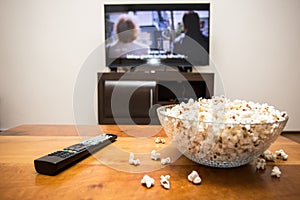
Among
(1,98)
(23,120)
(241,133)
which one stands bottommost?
(23,120)

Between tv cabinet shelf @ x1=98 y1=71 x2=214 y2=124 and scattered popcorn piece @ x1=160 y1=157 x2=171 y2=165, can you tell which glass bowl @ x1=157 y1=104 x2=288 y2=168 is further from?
tv cabinet shelf @ x1=98 y1=71 x2=214 y2=124

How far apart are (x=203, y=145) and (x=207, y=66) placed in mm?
2440

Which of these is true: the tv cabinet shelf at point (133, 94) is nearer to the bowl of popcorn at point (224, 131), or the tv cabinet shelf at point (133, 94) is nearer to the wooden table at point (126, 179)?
the wooden table at point (126, 179)

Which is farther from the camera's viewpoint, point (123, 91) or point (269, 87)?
point (269, 87)

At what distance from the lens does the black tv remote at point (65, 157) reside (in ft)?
1.79

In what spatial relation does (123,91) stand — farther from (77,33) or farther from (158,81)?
(77,33)

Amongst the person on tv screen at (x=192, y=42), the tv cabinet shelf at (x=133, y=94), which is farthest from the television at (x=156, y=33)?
the tv cabinet shelf at (x=133, y=94)

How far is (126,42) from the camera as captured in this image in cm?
268

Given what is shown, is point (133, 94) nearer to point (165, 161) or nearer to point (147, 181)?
point (165, 161)

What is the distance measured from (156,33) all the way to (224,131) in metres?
2.26

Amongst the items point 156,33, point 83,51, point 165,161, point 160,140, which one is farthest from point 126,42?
point 165,161

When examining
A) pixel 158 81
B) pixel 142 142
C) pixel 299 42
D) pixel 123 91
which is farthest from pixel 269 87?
pixel 142 142

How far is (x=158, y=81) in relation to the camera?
2.55 metres

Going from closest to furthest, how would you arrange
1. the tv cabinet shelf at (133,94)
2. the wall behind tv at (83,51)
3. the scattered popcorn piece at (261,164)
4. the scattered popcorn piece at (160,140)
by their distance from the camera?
the scattered popcorn piece at (261,164) < the scattered popcorn piece at (160,140) < the tv cabinet shelf at (133,94) < the wall behind tv at (83,51)
